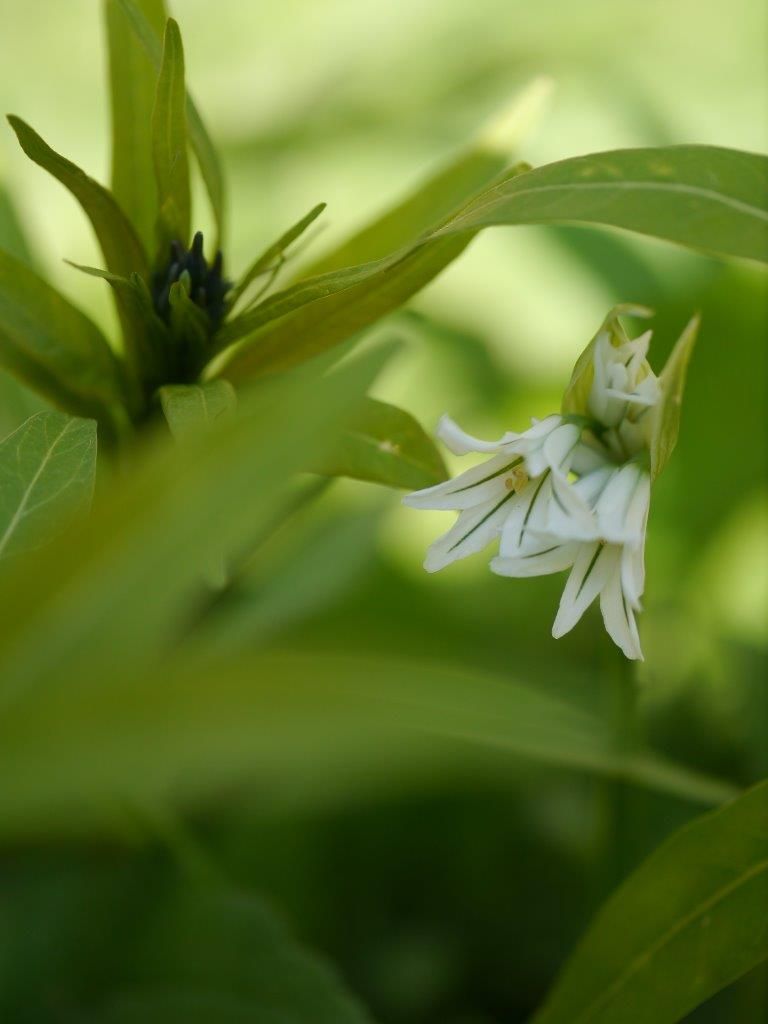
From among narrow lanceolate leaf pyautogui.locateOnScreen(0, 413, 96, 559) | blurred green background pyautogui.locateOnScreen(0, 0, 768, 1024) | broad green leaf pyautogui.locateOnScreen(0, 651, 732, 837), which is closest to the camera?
broad green leaf pyautogui.locateOnScreen(0, 651, 732, 837)

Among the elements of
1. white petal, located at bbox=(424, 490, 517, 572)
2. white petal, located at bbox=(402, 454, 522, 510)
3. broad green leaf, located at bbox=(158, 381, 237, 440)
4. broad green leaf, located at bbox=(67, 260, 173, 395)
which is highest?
broad green leaf, located at bbox=(67, 260, 173, 395)

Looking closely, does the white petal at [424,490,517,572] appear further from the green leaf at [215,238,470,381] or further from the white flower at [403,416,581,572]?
the green leaf at [215,238,470,381]

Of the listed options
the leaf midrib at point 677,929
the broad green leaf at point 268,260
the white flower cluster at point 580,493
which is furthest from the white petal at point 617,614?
the broad green leaf at point 268,260

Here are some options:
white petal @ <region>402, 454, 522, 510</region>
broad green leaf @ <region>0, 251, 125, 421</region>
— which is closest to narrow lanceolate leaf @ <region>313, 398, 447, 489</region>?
white petal @ <region>402, 454, 522, 510</region>

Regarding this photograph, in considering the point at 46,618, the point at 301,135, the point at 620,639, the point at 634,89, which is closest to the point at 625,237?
the point at 634,89

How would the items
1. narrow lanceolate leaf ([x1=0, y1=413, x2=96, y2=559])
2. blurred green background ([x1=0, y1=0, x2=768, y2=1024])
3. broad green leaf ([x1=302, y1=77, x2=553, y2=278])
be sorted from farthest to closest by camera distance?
blurred green background ([x1=0, y1=0, x2=768, y2=1024]) < broad green leaf ([x1=302, y1=77, x2=553, y2=278]) < narrow lanceolate leaf ([x1=0, y1=413, x2=96, y2=559])

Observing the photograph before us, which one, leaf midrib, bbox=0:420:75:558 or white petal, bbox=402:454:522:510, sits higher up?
leaf midrib, bbox=0:420:75:558
